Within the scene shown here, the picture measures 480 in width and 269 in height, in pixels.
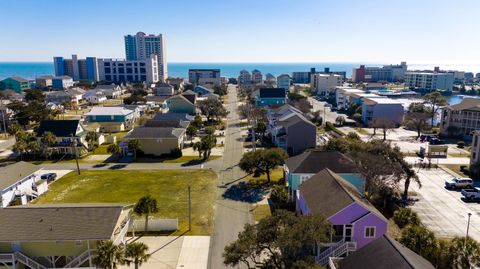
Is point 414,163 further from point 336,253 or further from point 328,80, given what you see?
point 328,80

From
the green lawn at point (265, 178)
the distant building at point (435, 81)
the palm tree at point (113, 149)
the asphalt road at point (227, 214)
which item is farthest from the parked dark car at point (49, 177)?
the distant building at point (435, 81)

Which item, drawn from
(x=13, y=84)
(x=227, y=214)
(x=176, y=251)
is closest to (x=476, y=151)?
(x=227, y=214)

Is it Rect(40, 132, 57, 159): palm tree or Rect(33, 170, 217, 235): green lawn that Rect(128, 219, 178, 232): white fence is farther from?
Rect(40, 132, 57, 159): palm tree

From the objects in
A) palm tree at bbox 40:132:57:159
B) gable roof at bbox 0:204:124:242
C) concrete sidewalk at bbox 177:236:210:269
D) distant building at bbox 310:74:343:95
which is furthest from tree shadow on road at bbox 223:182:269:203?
distant building at bbox 310:74:343:95

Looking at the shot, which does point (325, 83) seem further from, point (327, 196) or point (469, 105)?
point (327, 196)

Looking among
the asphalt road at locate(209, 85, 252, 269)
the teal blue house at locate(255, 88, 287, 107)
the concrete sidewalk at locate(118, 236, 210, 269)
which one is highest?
the teal blue house at locate(255, 88, 287, 107)

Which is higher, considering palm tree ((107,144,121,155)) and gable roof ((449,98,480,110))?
gable roof ((449,98,480,110))
